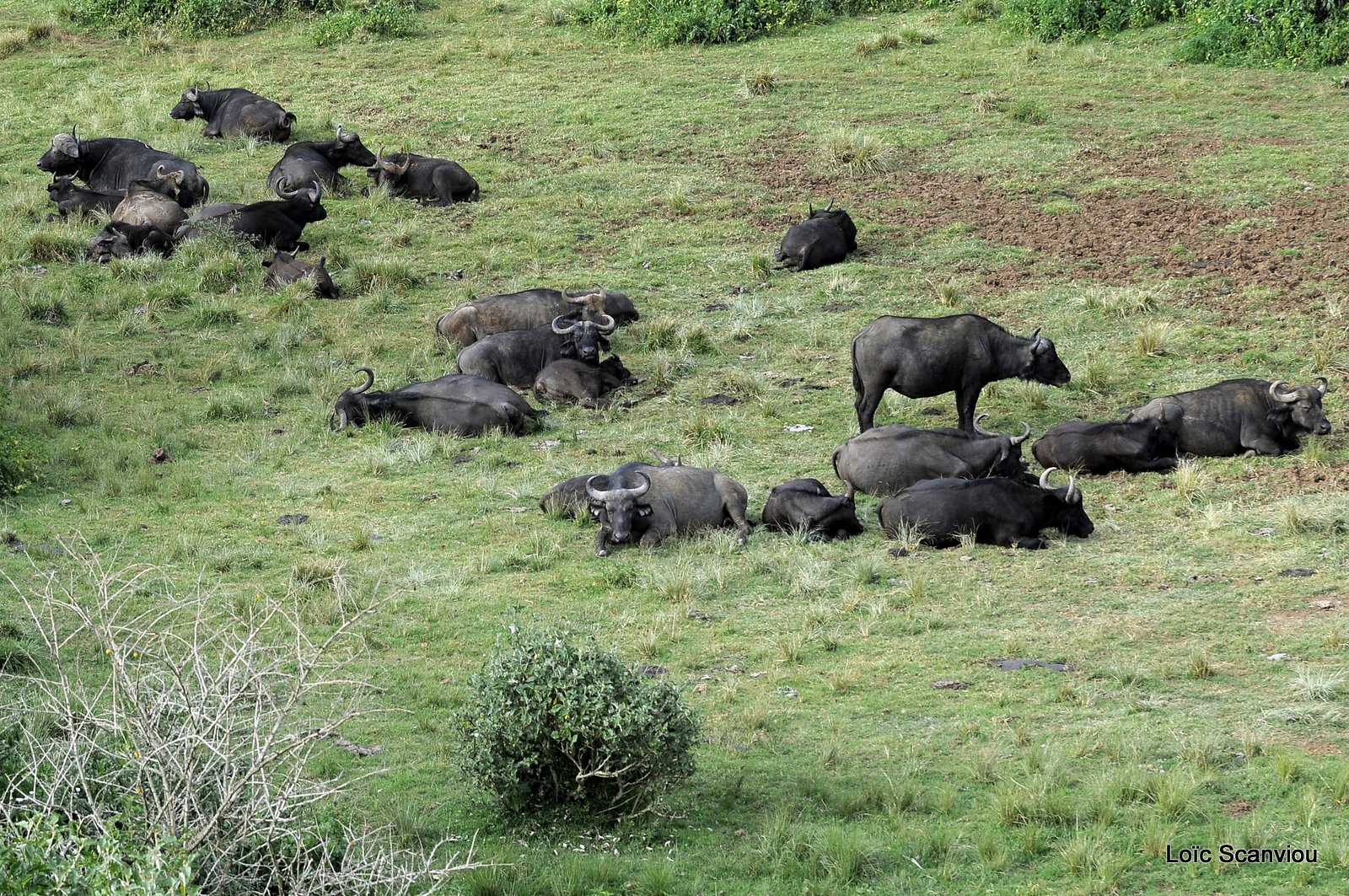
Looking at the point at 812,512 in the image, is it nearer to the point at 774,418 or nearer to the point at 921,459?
the point at 921,459

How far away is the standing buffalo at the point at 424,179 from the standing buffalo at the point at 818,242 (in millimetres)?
5702

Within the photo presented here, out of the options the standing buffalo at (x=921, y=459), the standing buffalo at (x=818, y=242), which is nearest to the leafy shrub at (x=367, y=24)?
the standing buffalo at (x=818, y=242)

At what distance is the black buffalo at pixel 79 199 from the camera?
21.5m

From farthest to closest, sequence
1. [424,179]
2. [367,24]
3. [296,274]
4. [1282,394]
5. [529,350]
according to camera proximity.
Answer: [367,24]
[424,179]
[296,274]
[529,350]
[1282,394]

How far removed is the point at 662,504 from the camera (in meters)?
12.5

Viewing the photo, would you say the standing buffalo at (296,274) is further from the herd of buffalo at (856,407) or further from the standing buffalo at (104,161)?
the standing buffalo at (104,161)

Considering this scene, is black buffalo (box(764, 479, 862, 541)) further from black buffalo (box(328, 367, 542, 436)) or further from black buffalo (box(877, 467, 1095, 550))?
black buffalo (box(328, 367, 542, 436))

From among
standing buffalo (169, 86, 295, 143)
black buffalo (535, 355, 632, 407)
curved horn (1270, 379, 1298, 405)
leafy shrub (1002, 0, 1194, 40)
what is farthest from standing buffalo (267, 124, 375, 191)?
curved horn (1270, 379, 1298, 405)

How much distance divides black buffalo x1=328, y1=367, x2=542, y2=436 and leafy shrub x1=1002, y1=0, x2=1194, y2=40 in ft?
55.5

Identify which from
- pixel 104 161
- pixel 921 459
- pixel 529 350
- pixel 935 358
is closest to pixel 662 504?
pixel 921 459

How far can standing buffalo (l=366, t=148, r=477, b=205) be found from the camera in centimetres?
2242

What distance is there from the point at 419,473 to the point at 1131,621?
6968 mm

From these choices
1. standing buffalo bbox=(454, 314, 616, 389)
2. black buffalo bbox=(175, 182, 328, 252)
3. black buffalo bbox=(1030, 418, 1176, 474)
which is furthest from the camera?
black buffalo bbox=(175, 182, 328, 252)

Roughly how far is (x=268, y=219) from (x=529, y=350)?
242 inches
